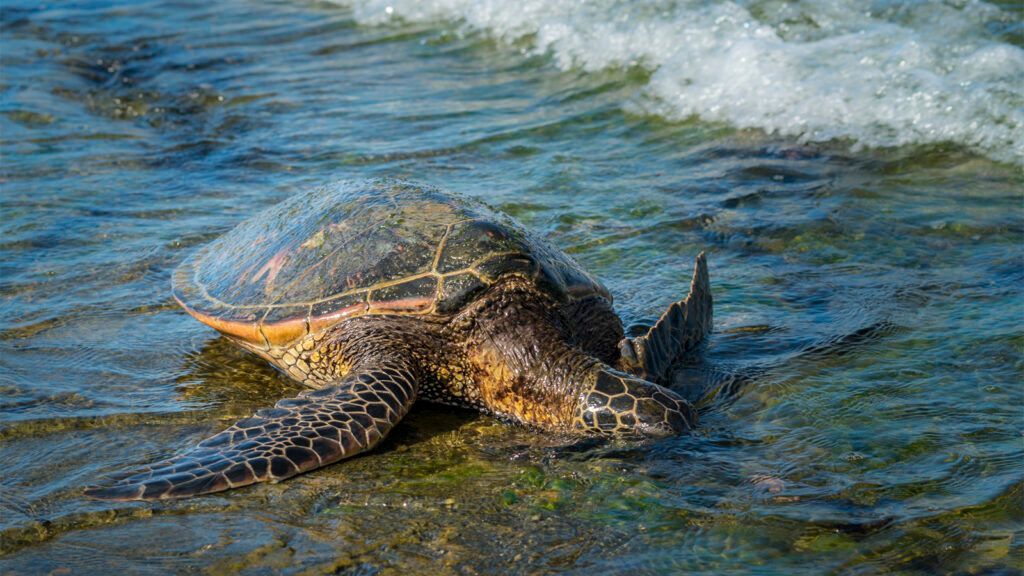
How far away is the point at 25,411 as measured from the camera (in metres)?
4.85

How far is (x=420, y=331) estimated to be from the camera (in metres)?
4.97

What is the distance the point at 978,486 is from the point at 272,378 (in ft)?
11.1

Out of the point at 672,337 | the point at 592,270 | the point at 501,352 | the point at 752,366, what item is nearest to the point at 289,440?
the point at 501,352

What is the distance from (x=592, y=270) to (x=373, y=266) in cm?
181

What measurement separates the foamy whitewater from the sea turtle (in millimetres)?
4178

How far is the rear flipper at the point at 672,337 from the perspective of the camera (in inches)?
192

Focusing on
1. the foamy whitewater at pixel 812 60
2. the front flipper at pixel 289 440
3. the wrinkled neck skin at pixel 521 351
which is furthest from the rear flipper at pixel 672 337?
the foamy whitewater at pixel 812 60

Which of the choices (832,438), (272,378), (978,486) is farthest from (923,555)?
(272,378)

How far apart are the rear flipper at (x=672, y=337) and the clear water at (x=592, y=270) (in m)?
0.15

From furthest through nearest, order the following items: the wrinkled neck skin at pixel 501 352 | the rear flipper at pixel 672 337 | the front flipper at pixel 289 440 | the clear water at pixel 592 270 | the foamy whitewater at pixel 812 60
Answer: the foamy whitewater at pixel 812 60 → the rear flipper at pixel 672 337 → the wrinkled neck skin at pixel 501 352 → the front flipper at pixel 289 440 → the clear water at pixel 592 270

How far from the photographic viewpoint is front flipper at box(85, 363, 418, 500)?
4004 mm

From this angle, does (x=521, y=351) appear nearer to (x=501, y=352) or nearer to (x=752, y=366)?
(x=501, y=352)

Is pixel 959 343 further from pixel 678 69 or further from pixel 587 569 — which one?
pixel 678 69

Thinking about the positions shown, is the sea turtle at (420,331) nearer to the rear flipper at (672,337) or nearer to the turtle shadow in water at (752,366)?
the rear flipper at (672,337)
